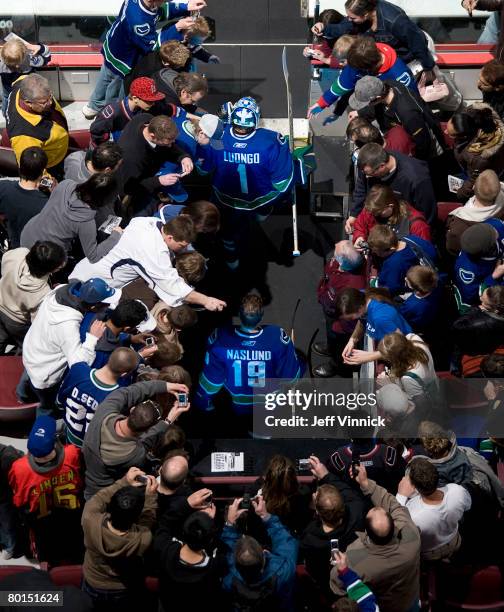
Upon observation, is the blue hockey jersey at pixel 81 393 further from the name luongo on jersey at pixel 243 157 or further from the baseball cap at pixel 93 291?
the name luongo on jersey at pixel 243 157

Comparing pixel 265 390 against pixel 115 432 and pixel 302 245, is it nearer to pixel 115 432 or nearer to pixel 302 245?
pixel 115 432

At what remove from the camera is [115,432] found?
5.12m

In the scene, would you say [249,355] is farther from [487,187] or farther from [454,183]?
[454,183]

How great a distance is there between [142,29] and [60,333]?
3116mm

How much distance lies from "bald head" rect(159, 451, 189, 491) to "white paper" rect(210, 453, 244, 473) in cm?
72

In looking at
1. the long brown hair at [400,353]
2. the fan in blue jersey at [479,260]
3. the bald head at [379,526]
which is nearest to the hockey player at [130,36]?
the fan in blue jersey at [479,260]

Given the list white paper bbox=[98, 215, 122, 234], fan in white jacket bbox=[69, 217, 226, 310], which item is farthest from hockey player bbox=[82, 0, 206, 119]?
fan in white jacket bbox=[69, 217, 226, 310]

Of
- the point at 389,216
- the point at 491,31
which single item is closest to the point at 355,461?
the point at 389,216

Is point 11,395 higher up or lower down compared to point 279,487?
lower down

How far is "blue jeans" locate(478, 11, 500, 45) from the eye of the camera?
8.59 m

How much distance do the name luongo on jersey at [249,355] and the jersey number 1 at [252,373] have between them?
0.03 metres

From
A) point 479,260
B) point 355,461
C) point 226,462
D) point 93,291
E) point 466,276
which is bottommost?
point 226,462

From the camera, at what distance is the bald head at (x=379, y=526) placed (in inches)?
180

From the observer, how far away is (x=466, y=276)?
238 inches
